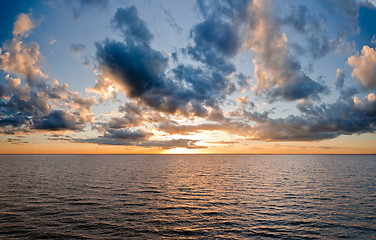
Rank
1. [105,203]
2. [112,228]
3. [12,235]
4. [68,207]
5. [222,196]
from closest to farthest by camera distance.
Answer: [12,235]
[112,228]
[68,207]
[105,203]
[222,196]

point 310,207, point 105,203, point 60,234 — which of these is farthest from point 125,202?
point 310,207

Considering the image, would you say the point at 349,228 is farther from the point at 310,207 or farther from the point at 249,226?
the point at 249,226

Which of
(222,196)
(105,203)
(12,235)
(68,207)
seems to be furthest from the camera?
(222,196)

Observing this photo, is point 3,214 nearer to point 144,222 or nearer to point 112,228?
point 112,228

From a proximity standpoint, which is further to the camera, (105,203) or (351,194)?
(351,194)

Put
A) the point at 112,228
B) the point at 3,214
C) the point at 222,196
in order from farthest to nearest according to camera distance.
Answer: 1. the point at 222,196
2. the point at 3,214
3. the point at 112,228

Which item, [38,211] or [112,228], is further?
[38,211]

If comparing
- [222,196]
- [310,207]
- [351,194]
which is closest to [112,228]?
Result: [222,196]

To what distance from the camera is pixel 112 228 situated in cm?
2323

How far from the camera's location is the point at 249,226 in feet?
79.8

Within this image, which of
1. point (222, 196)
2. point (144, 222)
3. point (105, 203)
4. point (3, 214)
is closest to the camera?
point (144, 222)

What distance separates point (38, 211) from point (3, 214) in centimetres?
380

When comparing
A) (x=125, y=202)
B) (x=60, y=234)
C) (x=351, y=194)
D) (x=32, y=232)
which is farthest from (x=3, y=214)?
(x=351, y=194)

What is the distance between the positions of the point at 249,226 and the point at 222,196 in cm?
1629
